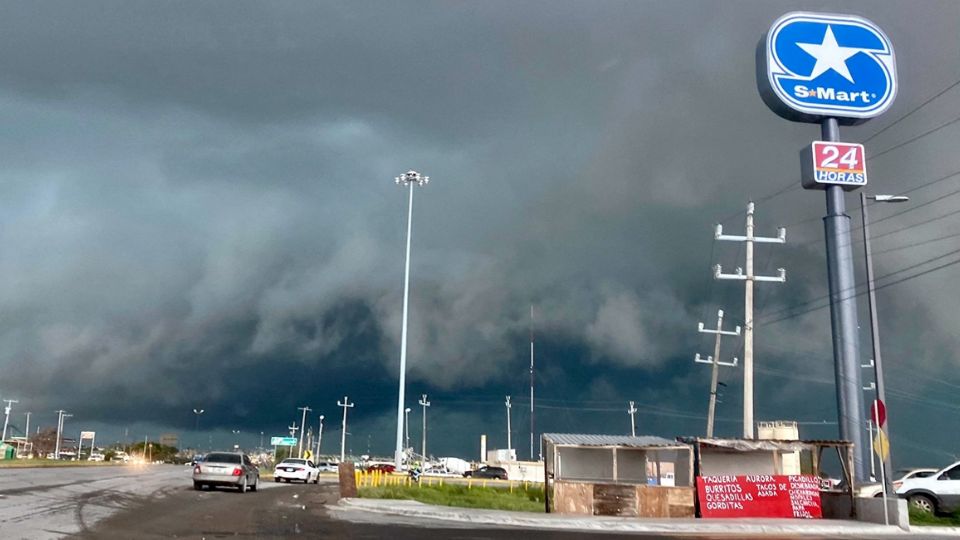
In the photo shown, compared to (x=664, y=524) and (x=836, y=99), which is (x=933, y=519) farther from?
(x=836, y=99)

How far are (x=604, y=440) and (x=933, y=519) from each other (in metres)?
10.6

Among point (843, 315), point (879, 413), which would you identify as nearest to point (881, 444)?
point (879, 413)

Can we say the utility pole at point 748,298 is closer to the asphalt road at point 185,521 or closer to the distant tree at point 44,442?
the asphalt road at point 185,521

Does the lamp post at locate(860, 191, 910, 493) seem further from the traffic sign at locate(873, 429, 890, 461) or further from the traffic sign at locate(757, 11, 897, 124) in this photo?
the traffic sign at locate(757, 11, 897, 124)

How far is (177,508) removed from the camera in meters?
21.5

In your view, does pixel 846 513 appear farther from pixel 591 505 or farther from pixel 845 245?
pixel 845 245

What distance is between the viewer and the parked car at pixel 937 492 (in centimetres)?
2744

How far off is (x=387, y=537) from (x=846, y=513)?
1729 cm

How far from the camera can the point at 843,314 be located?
137 feet

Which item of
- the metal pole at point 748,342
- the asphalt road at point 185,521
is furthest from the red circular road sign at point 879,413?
the metal pole at point 748,342

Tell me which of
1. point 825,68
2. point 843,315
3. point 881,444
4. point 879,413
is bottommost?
point 881,444

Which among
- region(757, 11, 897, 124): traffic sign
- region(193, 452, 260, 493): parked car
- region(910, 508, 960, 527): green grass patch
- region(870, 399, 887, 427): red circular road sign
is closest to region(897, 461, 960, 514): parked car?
region(910, 508, 960, 527): green grass patch

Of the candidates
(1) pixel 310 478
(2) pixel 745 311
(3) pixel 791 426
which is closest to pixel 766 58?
(2) pixel 745 311

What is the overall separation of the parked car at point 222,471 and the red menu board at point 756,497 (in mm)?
18123
